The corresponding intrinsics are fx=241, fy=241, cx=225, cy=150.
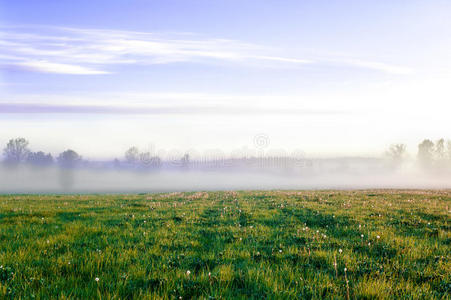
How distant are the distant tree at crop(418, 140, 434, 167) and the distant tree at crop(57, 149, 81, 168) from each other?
601ft

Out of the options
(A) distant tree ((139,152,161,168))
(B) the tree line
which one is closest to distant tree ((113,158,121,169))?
(A) distant tree ((139,152,161,168))

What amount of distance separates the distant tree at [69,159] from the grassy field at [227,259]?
150384mm

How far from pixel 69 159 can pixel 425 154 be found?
190 m

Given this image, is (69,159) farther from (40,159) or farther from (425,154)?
(425,154)

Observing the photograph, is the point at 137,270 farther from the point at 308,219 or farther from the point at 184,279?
the point at 308,219

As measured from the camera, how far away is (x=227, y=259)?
A: 6.64 metres

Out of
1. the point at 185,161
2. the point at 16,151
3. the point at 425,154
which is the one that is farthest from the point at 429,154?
the point at 16,151

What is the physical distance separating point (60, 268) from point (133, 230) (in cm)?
392

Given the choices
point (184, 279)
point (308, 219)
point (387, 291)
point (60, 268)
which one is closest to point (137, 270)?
point (184, 279)

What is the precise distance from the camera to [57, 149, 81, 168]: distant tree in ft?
455

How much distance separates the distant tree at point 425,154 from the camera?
117 meters

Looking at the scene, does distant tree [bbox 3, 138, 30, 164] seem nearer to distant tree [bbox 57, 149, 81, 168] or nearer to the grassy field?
distant tree [bbox 57, 149, 81, 168]

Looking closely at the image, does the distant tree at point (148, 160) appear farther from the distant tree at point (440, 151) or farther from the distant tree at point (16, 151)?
the distant tree at point (440, 151)

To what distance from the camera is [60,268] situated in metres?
5.88
